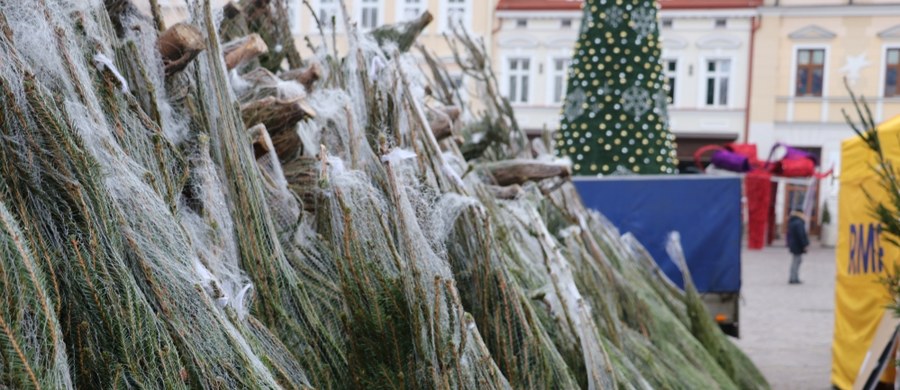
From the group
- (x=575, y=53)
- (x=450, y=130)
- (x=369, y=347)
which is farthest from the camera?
(x=575, y=53)

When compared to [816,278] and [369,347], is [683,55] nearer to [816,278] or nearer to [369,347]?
[816,278]

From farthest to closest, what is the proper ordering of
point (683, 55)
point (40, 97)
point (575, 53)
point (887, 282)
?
point (683, 55)
point (575, 53)
point (887, 282)
point (40, 97)

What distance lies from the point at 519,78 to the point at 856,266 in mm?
23072

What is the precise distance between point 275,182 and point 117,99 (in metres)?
0.65

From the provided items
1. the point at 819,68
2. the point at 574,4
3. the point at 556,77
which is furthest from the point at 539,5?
the point at 819,68

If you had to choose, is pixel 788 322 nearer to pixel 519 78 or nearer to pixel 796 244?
pixel 796 244

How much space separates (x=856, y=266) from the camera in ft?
24.3

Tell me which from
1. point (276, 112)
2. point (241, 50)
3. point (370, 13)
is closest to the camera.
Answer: point (276, 112)

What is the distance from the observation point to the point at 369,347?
1951mm

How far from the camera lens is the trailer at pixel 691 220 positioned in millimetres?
7457

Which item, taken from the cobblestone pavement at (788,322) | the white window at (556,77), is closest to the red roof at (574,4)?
the white window at (556,77)

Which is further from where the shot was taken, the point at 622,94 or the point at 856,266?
the point at 622,94

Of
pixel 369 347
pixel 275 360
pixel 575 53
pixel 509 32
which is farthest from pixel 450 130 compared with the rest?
pixel 509 32

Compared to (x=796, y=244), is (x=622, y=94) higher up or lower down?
higher up
